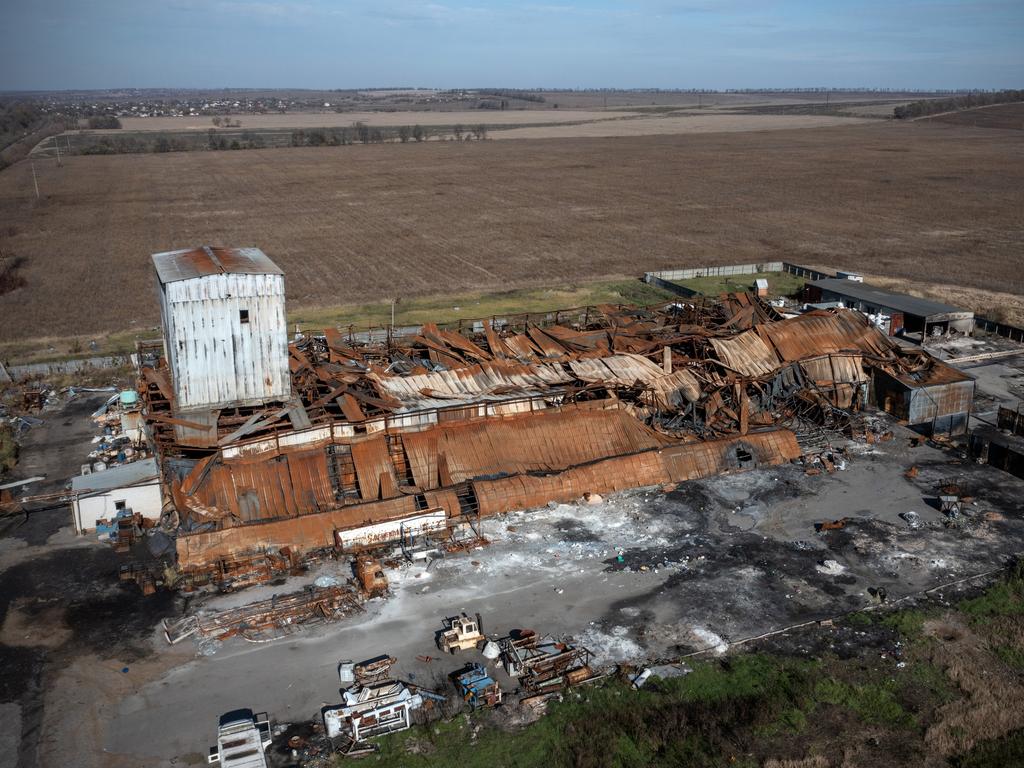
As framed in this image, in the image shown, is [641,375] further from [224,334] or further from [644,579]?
[224,334]

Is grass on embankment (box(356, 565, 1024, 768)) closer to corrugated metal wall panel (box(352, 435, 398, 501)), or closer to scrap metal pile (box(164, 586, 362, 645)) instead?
scrap metal pile (box(164, 586, 362, 645))

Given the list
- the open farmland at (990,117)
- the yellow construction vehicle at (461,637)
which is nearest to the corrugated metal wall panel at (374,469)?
the yellow construction vehicle at (461,637)

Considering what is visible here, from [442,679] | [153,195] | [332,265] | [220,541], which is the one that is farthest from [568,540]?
[153,195]

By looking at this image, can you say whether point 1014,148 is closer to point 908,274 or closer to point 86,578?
point 908,274

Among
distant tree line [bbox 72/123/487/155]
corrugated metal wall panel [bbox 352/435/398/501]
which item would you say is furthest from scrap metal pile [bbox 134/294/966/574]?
distant tree line [bbox 72/123/487/155]

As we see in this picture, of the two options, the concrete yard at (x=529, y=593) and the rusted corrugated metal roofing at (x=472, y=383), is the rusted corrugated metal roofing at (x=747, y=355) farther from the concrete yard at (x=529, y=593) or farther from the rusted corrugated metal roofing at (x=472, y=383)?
the rusted corrugated metal roofing at (x=472, y=383)

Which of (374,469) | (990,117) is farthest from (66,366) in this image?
(990,117)
